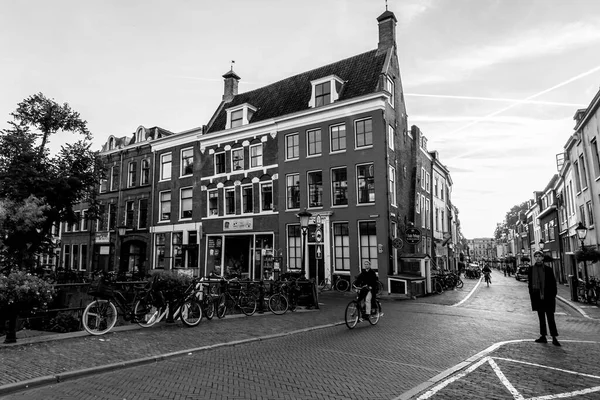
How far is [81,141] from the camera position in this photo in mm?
24859

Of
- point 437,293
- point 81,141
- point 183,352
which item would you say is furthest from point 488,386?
point 81,141

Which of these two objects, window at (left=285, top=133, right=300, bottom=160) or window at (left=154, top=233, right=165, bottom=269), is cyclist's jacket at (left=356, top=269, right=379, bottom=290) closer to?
window at (left=285, top=133, right=300, bottom=160)

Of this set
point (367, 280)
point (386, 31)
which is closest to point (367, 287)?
point (367, 280)

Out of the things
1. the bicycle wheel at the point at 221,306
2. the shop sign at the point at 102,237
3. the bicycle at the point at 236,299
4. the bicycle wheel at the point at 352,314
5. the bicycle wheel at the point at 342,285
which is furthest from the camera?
the shop sign at the point at 102,237

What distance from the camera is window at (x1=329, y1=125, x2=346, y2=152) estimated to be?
2458cm

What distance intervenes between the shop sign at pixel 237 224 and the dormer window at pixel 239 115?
23.6 feet

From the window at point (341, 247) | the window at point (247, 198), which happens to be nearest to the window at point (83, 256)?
the window at point (247, 198)

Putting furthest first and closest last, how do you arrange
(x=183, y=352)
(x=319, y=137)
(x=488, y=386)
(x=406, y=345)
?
(x=319, y=137), (x=406, y=345), (x=183, y=352), (x=488, y=386)

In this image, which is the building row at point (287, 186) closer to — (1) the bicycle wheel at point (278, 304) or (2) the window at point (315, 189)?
(2) the window at point (315, 189)

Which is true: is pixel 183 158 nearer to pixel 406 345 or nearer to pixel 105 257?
pixel 105 257

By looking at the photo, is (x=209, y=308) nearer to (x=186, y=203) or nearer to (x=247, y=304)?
(x=247, y=304)

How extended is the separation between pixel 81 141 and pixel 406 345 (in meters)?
23.9

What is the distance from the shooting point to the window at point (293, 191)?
2588 centimetres

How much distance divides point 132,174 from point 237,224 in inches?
538
